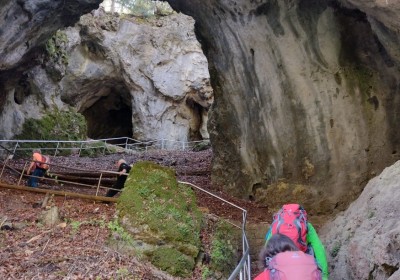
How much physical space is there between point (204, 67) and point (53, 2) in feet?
54.9

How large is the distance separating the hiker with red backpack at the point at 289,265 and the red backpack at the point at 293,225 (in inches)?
31.8

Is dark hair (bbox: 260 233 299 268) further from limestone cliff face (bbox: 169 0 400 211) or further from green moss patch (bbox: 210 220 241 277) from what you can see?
limestone cliff face (bbox: 169 0 400 211)

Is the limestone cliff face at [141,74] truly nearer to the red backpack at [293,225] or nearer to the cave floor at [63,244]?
the cave floor at [63,244]

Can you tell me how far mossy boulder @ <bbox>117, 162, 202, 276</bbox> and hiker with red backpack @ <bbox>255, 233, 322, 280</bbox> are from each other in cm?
315

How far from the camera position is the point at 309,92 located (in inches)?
384

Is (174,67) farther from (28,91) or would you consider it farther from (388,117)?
(388,117)

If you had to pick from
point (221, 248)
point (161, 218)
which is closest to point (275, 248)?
point (161, 218)

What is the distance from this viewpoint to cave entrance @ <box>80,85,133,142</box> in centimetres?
2727

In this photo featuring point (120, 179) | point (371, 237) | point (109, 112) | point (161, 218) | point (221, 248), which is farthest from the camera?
point (109, 112)

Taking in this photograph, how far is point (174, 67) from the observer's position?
26.6 meters

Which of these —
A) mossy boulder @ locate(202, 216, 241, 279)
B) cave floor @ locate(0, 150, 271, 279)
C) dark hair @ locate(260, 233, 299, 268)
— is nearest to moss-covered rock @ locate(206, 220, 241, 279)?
mossy boulder @ locate(202, 216, 241, 279)

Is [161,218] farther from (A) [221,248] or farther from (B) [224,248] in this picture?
(B) [224,248]

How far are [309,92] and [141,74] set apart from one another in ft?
56.9

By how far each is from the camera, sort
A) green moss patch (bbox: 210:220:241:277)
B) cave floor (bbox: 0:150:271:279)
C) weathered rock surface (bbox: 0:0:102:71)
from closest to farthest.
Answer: cave floor (bbox: 0:150:271:279) → green moss patch (bbox: 210:220:241:277) → weathered rock surface (bbox: 0:0:102:71)
